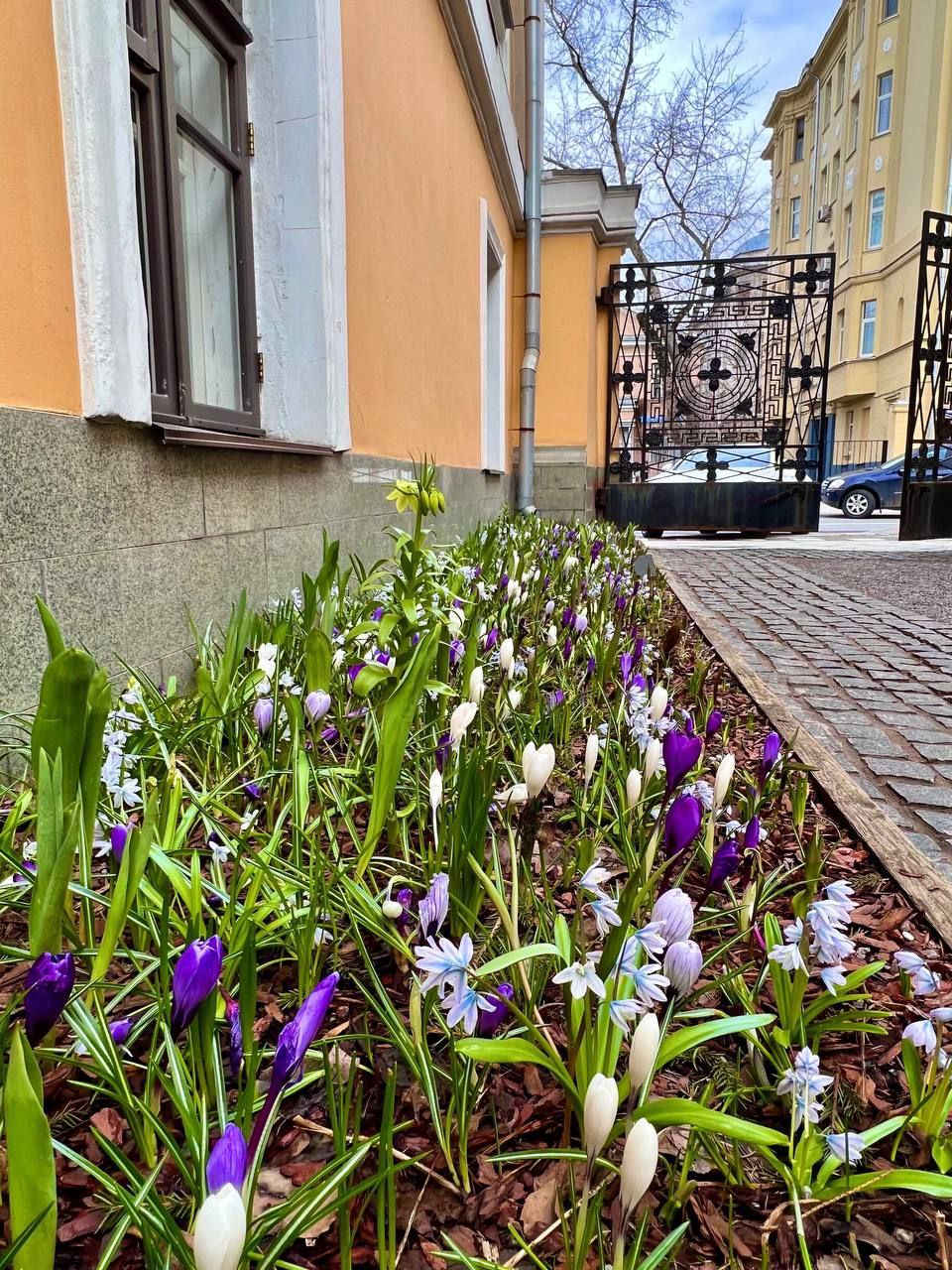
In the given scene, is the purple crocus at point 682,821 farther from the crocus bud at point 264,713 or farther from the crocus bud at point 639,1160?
the crocus bud at point 264,713

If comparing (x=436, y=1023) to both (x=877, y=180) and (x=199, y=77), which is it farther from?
(x=877, y=180)

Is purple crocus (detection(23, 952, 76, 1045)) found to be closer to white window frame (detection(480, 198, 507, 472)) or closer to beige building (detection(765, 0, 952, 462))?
white window frame (detection(480, 198, 507, 472))

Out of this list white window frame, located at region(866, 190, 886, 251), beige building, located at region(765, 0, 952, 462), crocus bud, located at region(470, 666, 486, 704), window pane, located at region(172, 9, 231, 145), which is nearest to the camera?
crocus bud, located at region(470, 666, 486, 704)

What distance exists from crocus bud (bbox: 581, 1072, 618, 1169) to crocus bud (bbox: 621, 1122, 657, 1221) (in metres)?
0.04

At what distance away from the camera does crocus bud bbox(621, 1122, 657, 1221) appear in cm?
69

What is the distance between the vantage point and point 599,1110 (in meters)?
0.74

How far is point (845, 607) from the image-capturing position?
5.62 metres

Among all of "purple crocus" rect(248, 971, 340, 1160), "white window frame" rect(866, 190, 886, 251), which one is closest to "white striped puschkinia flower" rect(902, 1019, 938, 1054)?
"purple crocus" rect(248, 971, 340, 1160)

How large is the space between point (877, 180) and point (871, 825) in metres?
33.7

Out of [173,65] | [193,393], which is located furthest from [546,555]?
Result: [173,65]

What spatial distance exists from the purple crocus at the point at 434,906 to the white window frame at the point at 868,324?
33322 millimetres

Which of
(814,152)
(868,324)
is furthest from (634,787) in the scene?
(814,152)

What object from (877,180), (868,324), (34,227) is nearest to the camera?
(34,227)

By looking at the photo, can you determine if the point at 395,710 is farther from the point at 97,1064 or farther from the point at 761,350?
the point at 761,350
